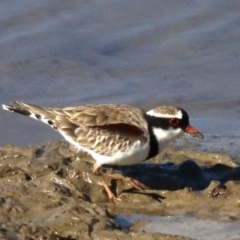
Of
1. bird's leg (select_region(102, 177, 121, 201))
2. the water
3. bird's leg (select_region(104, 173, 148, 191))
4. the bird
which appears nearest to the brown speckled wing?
the bird

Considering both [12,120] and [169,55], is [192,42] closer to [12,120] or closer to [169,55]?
[169,55]

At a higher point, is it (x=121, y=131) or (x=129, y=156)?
(x=121, y=131)

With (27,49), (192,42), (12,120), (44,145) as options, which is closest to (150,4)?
(192,42)

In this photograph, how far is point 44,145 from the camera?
8070mm

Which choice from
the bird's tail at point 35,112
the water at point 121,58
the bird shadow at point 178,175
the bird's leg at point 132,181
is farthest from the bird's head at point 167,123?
the water at point 121,58

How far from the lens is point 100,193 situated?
274 inches

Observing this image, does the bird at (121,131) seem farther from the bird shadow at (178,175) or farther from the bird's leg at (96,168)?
the bird shadow at (178,175)

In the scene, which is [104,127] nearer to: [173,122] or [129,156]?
[129,156]

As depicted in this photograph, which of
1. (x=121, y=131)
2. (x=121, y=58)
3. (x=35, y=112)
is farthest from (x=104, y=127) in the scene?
(x=121, y=58)

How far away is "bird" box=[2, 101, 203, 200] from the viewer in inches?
277

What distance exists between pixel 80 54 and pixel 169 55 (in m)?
1.25

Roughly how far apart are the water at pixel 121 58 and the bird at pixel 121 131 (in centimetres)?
149

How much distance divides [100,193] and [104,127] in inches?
24.4

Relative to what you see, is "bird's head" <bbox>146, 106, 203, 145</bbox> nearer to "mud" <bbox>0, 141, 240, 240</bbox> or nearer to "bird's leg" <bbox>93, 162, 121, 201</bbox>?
"mud" <bbox>0, 141, 240, 240</bbox>
